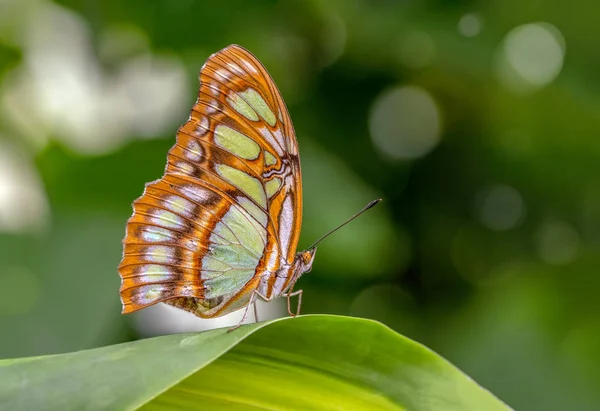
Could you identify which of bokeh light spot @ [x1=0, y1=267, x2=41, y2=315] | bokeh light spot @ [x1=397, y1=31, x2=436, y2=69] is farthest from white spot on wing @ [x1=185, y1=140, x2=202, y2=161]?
bokeh light spot @ [x1=397, y1=31, x2=436, y2=69]

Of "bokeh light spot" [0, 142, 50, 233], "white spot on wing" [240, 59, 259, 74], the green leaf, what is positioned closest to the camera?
the green leaf

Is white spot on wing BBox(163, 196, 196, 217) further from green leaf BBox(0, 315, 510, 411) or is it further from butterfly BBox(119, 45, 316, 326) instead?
green leaf BBox(0, 315, 510, 411)

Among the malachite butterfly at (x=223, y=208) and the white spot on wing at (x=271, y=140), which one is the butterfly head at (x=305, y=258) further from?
the white spot on wing at (x=271, y=140)

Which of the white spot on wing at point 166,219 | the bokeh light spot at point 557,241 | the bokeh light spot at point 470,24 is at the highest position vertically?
the bokeh light spot at point 470,24

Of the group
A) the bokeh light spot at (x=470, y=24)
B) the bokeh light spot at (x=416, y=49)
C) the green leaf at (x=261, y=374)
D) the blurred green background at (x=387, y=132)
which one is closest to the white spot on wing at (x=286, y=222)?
the green leaf at (x=261, y=374)

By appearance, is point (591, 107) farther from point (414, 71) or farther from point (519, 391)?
point (519, 391)

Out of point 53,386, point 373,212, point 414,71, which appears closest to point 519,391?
point 373,212
